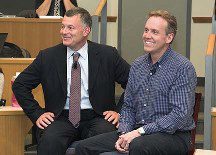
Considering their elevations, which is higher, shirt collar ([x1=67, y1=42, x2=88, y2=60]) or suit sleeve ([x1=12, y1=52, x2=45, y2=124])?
shirt collar ([x1=67, y1=42, x2=88, y2=60])

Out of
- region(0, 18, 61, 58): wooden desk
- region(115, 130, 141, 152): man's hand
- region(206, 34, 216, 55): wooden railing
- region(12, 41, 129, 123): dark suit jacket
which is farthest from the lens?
region(0, 18, 61, 58): wooden desk

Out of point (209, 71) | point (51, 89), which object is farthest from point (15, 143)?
point (209, 71)

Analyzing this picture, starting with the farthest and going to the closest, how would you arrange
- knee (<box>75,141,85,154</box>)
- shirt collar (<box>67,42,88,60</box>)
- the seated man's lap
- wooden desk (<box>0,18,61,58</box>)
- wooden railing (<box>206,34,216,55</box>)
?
wooden desk (<box>0,18,61,58</box>), wooden railing (<box>206,34,216,55</box>), shirt collar (<box>67,42,88,60</box>), the seated man's lap, knee (<box>75,141,85,154</box>)

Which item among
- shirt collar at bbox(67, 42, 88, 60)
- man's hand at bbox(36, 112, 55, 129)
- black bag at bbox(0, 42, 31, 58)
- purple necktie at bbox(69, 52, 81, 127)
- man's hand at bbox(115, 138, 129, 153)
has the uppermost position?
shirt collar at bbox(67, 42, 88, 60)

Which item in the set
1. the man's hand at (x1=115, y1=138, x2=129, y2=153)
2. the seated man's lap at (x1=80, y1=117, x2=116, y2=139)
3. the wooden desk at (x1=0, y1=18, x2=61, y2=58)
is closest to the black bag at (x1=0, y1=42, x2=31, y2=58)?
the wooden desk at (x1=0, y1=18, x2=61, y2=58)

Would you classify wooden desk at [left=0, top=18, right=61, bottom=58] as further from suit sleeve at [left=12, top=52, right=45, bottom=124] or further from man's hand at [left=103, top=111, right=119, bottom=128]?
man's hand at [left=103, top=111, right=119, bottom=128]

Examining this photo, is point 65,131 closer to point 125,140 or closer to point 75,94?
point 75,94

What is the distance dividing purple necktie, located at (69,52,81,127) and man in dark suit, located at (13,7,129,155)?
0.9 inches

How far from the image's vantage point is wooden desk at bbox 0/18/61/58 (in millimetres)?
5734

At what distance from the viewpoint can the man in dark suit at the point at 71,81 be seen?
407 cm

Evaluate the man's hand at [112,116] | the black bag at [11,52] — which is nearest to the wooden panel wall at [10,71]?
the black bag at [11,52]

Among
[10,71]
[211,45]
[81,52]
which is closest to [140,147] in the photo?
[81,52]

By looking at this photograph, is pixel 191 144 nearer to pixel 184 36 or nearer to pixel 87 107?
pixel 87 107

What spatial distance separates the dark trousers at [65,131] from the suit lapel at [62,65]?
0.20 meters
